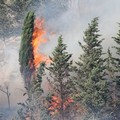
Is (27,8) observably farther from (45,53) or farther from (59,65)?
(59,65)

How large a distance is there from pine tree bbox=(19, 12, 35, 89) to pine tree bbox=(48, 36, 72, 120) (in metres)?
9.49

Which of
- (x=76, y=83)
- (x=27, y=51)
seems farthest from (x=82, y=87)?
(x=27, y=51)

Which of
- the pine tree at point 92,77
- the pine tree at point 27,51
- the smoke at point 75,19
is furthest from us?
the smoke at point 75,19

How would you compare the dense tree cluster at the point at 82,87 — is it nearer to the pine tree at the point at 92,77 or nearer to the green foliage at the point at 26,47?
the pine tree at the point at 92,77

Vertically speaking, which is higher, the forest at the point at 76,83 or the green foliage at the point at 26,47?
the green foliage at the point at 26,47

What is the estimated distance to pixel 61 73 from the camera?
52.8m

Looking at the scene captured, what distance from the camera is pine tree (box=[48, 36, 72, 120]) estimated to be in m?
51.5

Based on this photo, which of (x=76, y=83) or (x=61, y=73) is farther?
(x=76, y=83)

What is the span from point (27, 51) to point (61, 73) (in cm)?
1364

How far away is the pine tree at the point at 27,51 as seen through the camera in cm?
6353

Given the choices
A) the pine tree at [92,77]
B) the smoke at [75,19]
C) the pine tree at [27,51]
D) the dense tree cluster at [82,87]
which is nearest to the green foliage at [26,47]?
the pine tree at [27,51]

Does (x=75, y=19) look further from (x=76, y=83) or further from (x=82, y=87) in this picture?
(x=82, y=87)

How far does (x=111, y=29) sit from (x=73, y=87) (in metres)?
53.1

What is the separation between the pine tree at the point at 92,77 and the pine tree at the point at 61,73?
247 centimetres
